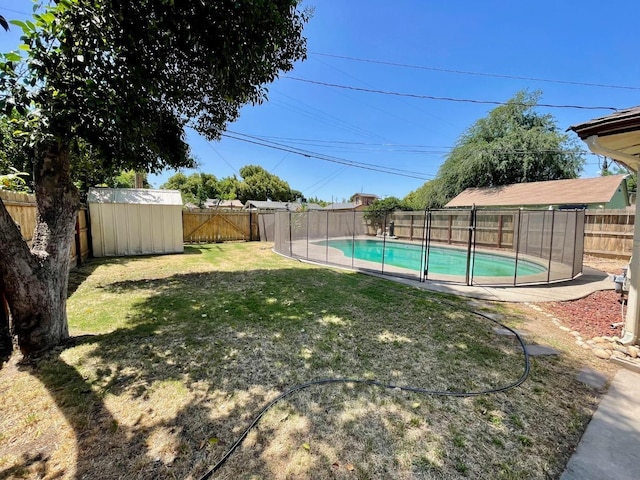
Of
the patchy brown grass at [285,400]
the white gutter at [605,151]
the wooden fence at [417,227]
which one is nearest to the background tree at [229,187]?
the wooden fence at [417,227]

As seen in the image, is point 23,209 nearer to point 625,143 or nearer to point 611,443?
point 611,443

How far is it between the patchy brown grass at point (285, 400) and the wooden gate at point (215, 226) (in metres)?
9.85

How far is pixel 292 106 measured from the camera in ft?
50.0

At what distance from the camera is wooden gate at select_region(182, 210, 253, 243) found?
543 inches

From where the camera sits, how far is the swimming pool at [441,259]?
829 cm

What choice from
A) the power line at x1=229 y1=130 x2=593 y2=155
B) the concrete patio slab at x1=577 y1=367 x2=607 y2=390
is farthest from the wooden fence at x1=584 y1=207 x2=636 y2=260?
the concrete patio slab at x1=577 y1=367 x2=607 y2=390

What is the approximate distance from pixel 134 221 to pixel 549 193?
17.9 metres

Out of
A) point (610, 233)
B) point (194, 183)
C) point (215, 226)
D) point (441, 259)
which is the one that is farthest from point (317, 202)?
point (610, 233)

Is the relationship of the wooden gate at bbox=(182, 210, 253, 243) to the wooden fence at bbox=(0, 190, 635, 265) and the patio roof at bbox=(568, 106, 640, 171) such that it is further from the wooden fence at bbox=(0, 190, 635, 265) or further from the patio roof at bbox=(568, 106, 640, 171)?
the patio roof at bbox=(568, 106, 640, 171)

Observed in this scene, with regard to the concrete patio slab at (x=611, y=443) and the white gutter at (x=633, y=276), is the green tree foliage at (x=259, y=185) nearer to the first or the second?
the white gutter at (x=633, y=276)

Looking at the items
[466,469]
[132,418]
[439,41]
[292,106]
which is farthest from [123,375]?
[292,106]

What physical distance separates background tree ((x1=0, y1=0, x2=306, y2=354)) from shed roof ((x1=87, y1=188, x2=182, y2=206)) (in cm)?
681

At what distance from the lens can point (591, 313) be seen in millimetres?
4578

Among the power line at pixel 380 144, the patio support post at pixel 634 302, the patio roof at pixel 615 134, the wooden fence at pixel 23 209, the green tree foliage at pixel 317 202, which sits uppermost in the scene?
the power line at pixel 380 144
